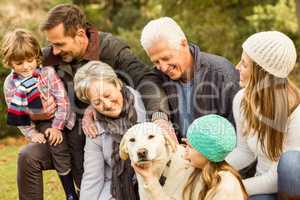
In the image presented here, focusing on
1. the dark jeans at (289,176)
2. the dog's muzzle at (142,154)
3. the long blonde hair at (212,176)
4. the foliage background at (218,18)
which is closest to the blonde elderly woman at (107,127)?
the dog's muzzle at (142,154)

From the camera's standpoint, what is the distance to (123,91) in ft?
13.4

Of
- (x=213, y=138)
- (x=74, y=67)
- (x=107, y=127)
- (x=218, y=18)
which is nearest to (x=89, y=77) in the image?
(x=107, y=127)

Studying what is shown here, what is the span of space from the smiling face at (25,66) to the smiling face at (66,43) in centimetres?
19

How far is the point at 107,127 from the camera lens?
13.3ft

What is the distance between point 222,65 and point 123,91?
74cm

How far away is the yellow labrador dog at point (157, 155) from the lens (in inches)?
140

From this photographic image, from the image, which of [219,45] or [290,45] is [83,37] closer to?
[290,45]

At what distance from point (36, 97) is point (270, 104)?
169 centimetres

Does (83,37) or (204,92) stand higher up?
(83,37)

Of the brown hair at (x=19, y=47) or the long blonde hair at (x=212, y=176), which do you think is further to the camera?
the brown hair at (x=19, y=47)

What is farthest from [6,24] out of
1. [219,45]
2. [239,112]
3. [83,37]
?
[239,112]

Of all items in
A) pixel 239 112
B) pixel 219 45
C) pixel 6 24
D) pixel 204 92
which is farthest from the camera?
pixel 219 45

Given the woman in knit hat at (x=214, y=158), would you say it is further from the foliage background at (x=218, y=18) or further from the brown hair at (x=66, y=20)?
the foliage background at (x=218, y=18)

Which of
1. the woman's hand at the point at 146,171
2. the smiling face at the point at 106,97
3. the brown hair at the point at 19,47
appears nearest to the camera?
the woman's hand at the point at 146,171
